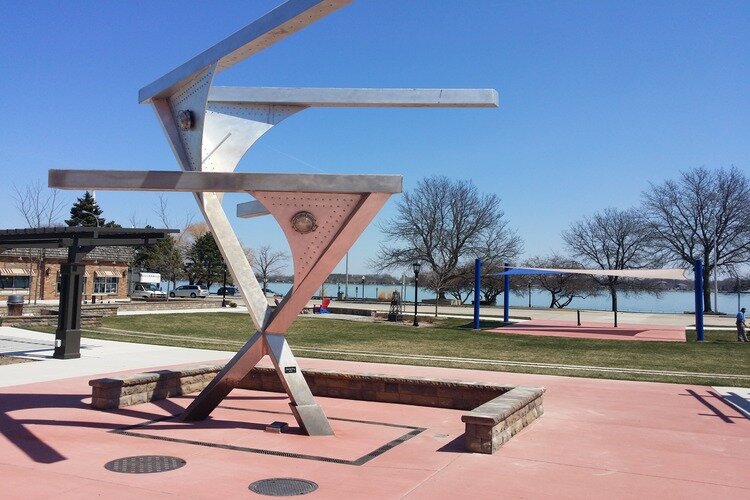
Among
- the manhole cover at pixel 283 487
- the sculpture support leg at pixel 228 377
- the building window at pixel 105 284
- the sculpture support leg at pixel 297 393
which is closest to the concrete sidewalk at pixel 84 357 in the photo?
the sculpture support leg at pixel 228 377

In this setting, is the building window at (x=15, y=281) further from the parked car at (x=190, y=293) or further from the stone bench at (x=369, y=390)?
the stone bench at (x=369, y=390)

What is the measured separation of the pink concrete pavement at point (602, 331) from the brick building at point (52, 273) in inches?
1065

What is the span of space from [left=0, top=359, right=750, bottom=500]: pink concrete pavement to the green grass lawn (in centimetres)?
Result: 587

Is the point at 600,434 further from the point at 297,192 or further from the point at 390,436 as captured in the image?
the point at 297,192

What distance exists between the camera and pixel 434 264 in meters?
59.2

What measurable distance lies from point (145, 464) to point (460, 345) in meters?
16.2

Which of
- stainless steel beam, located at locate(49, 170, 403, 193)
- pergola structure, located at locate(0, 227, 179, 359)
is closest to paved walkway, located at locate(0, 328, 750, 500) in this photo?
stainless steel beam, located at locate(49, 170, 403, 193)

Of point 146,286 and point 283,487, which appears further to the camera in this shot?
point 146,286

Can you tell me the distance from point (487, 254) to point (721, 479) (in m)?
52.3

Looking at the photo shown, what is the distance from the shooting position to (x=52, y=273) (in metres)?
45.9

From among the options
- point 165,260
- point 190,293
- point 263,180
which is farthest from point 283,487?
point 190,293

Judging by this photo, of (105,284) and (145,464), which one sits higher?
(105,284)

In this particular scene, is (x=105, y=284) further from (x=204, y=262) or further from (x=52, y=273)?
(x=204, y=262)

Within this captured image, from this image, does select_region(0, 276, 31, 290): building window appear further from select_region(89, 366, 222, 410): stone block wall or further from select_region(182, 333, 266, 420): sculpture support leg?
select_region(182, 333, 266, 420): sculpture support leg
